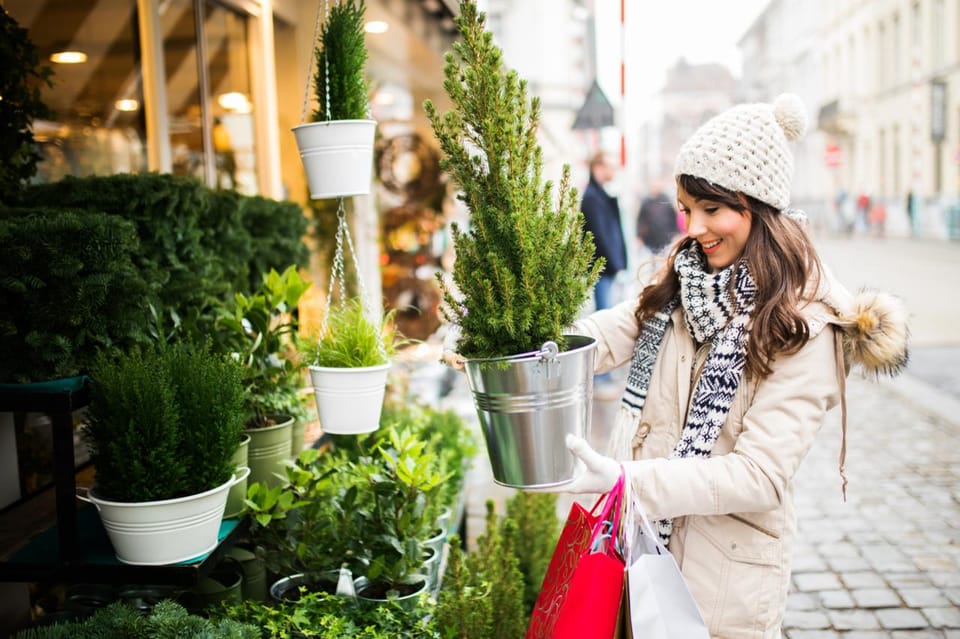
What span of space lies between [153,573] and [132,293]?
72 cm

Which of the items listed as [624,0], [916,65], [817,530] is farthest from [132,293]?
[916,65]

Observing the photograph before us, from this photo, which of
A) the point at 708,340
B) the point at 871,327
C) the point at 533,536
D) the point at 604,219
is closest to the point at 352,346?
the point at 708,340

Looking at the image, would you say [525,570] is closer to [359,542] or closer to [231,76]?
[359,542]

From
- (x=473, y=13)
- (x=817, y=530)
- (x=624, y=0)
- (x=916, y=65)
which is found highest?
(x=916, y=65)

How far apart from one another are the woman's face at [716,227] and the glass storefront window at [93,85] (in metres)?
3.02

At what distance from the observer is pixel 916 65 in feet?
97.6

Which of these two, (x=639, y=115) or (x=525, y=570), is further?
(x=639, y=115)

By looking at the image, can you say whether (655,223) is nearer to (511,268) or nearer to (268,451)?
(268,451)

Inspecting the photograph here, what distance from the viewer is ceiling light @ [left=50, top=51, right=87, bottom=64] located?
4.02 meters

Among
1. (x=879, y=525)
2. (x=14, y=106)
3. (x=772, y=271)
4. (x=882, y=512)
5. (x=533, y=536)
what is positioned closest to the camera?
(x=772, y=271)

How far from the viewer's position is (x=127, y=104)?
434 centimetres

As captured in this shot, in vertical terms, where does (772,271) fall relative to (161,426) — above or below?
above

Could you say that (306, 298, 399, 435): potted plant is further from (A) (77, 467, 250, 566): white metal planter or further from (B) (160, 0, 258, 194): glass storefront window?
(B) (160, 0, 258, 194): glass storefront window

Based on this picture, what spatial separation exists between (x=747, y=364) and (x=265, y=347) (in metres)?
1.51
